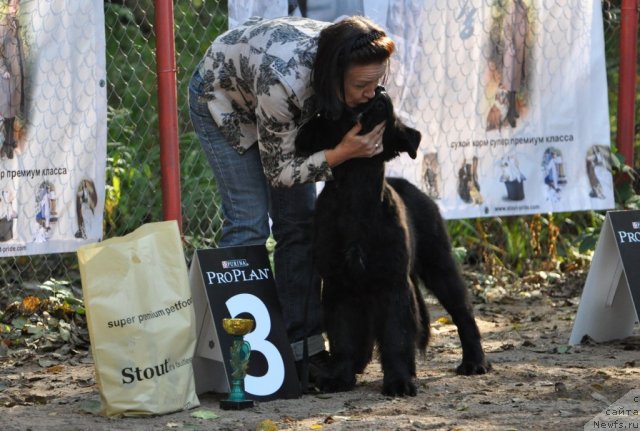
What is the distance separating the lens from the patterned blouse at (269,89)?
3.43 m

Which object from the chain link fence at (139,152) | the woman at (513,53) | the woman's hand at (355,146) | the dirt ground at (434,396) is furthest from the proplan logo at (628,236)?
the chain link fence at (139,152)

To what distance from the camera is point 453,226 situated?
627 cm

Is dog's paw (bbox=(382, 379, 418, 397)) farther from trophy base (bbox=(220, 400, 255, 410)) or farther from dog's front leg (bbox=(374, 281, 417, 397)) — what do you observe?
trophy base (bbox=(220, 400, 255, 410))

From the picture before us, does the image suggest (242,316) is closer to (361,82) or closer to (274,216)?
(274,216)

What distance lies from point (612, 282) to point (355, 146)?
1767mm

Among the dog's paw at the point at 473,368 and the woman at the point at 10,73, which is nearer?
the dog's paw at the point at 473,368

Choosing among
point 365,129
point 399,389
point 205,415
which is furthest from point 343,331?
point 365,129

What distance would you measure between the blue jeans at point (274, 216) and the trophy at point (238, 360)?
0.40 metres

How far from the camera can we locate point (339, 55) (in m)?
3.34

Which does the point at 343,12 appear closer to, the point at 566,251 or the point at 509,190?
the point at 509,190

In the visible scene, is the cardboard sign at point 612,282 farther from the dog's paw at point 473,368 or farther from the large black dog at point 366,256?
the large black dog at point 366,256

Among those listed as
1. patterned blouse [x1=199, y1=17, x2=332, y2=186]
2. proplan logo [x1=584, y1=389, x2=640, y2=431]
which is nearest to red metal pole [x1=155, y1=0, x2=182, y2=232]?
patterned blouse [x1=199, y1=17, x2=332, y2=186]

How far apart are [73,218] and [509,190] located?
241 cm

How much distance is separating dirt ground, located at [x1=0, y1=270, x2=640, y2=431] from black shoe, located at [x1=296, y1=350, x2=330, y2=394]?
11 centimetres
